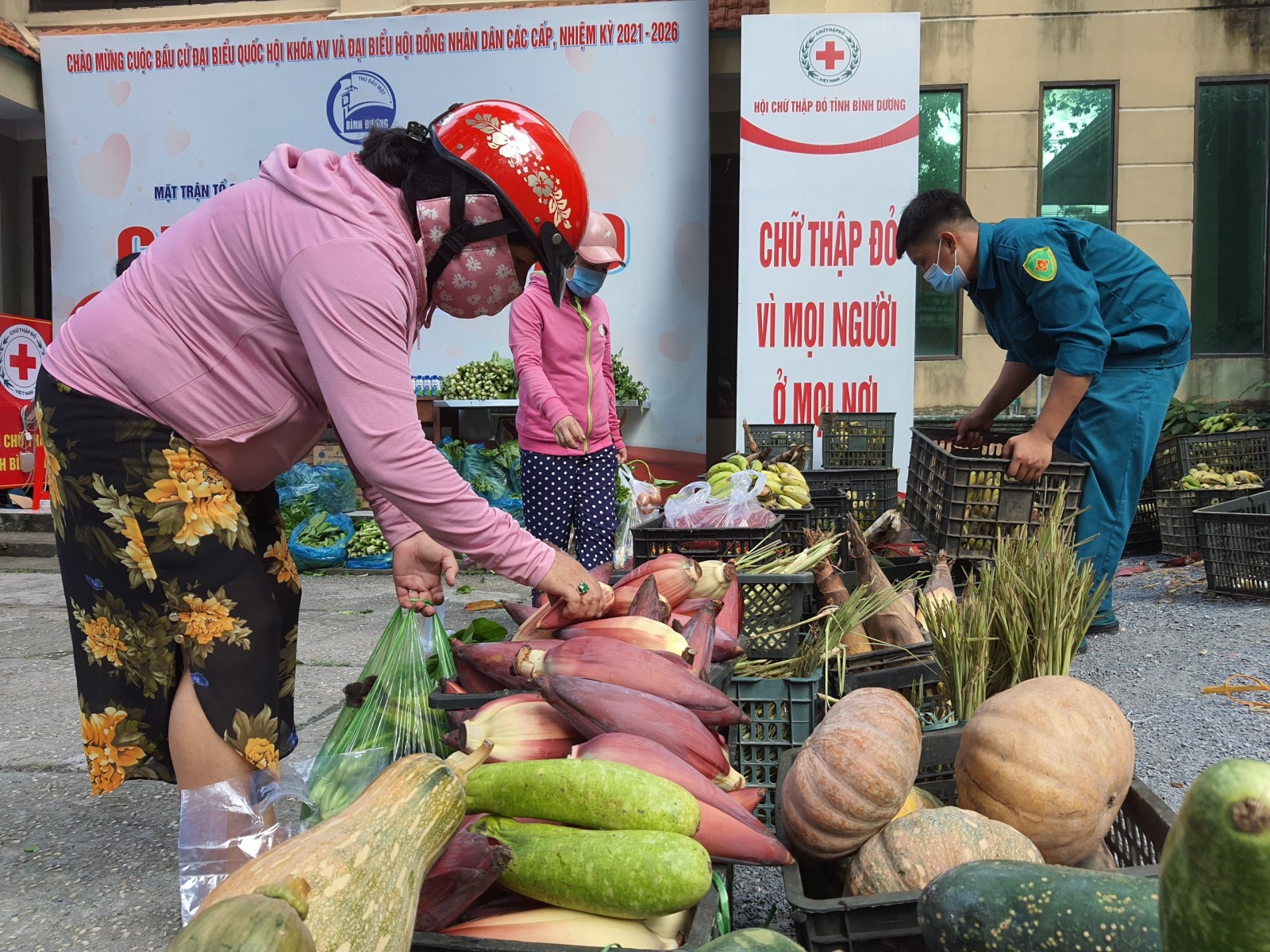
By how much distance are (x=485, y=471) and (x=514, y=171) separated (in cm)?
673

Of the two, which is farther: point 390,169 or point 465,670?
point 465,670

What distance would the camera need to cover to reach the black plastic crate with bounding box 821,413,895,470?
746 cm

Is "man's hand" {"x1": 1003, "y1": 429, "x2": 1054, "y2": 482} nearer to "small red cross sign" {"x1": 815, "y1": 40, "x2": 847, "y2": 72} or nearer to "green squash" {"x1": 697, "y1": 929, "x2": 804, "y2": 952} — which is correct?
"green squash" {"x1": 697, "y1": 929, "x2": 804, "y2": 952}

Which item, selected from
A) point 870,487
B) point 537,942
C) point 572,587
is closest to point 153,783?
point 572,587

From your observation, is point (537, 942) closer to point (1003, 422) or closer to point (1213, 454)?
point (1213, 454)

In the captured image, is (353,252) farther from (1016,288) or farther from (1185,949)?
(1016,288)

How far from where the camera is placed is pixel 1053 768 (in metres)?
1.90

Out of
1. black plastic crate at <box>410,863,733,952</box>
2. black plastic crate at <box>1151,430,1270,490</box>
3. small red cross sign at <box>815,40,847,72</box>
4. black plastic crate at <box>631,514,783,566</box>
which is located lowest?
black plastic crate at <box>410,863,733,952</box>

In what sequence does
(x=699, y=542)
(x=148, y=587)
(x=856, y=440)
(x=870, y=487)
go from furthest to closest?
(x=856, y=440) < (x=870, y=487) < (x=699, y=542) < (x=148, y=587)

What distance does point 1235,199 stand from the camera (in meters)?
9.86

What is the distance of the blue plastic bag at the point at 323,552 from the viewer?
7727 mm

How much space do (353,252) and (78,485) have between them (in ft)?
2.54

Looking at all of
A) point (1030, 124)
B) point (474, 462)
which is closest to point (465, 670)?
point (474, 462)

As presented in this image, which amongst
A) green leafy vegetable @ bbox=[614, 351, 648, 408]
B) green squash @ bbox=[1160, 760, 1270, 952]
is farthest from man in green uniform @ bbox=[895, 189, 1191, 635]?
green leafy vegetable @ bbox=[614, 351, 648, 408]
